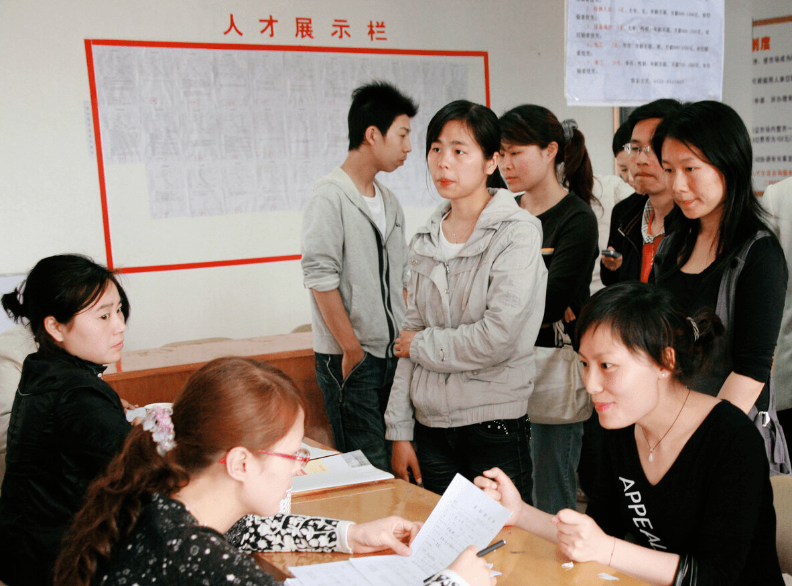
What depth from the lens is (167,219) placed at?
11.9 ft

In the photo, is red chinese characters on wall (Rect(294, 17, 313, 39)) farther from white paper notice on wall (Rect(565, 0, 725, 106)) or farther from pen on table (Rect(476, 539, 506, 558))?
pen on table (Rect(476, 539, 506, 558))

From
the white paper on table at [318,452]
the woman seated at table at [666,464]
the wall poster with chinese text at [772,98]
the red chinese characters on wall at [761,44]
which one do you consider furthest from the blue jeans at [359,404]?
the red chinese characters on wall at [761,44]

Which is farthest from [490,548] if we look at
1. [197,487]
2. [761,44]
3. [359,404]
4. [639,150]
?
[761,44]

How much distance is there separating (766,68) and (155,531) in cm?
430

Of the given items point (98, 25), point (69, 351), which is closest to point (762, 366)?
point (69, 351)

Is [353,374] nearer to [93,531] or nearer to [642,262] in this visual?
[642,262]

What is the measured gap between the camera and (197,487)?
1085mm

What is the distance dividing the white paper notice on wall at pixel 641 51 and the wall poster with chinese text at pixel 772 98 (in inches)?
78.1

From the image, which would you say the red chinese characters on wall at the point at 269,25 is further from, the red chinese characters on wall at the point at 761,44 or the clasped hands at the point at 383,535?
the clasped hands at the point at 383,535

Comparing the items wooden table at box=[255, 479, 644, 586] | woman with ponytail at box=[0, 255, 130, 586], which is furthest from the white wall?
wooden table at box=[255, 479, 644, 586]

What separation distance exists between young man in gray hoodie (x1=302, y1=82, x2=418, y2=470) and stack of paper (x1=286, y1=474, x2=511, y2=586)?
100 cm

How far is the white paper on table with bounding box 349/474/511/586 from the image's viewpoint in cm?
124

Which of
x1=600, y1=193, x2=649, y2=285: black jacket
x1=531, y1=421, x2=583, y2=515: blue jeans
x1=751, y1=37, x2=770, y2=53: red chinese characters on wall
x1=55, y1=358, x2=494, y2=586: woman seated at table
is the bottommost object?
x1=531, y1=421, x2=583, y2=515: blue jeans

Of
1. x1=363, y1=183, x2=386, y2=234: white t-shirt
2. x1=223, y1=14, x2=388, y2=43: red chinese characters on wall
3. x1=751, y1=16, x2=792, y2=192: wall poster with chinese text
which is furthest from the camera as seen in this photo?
x1=751, y1=16, x2=792, y2=192: wall poster with chinese text
